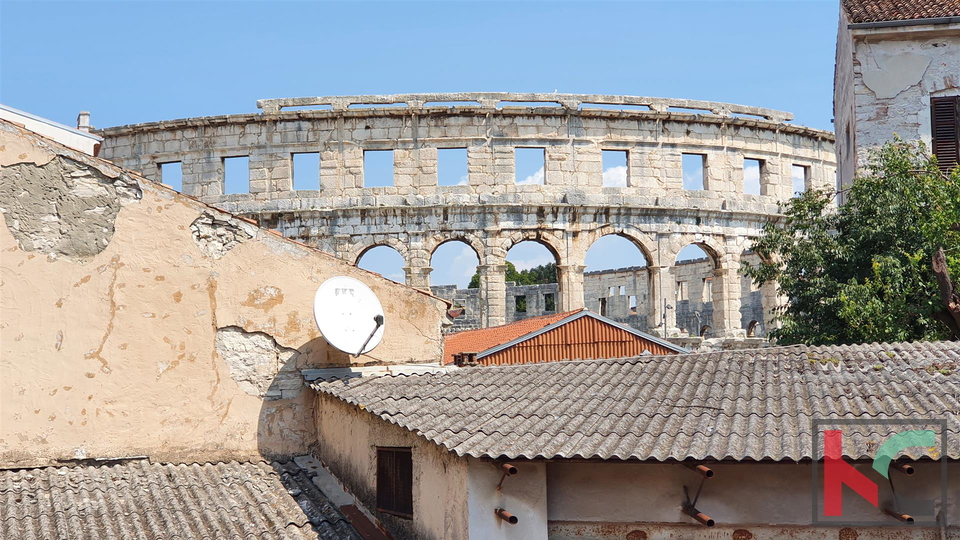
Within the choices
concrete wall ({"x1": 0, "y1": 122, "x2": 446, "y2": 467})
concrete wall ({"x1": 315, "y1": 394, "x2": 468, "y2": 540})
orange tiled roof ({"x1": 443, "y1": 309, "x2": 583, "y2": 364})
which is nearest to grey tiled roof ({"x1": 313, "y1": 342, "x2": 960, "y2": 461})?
concrete wall ({"x1": 315, "y1": 394, "x2": 468, "y2": 540})

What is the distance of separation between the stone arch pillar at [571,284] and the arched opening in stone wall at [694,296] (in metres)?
8.59

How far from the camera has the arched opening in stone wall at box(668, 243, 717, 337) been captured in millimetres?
36875

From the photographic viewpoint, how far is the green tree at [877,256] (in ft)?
50.9

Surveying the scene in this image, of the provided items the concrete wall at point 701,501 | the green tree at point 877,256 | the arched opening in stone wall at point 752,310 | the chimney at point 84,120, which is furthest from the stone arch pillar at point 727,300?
the concrete wall at point 701,501

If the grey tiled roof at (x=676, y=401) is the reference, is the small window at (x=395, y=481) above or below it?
below

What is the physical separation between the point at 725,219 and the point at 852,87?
1031cm

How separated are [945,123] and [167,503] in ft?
52.2

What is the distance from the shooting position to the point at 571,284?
28.3 m

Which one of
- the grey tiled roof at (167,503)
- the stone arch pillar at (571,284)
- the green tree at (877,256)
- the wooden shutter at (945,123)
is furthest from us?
the stone arch pillar at (571,284)

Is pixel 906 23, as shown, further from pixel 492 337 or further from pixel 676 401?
pixel 676 401

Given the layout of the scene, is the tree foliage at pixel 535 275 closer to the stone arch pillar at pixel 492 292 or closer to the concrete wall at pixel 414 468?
the stone arch pillar at pixel 492 292

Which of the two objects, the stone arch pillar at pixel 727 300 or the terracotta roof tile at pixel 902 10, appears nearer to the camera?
the terracotta roof tile at pixel 902 10

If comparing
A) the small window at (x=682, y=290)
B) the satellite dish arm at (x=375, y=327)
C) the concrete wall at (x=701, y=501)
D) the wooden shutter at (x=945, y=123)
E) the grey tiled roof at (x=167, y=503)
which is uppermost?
the wooden shutter at (x=945, y=123)

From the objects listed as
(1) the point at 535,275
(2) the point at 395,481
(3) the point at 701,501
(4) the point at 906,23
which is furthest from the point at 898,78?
(1) the point at 535,275
